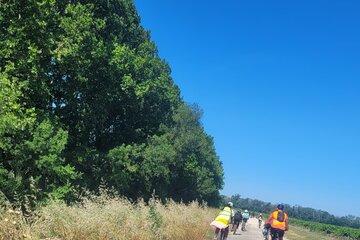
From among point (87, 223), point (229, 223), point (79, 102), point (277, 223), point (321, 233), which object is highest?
point (79, 102)

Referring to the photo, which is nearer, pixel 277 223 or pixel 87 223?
pixel 87 223

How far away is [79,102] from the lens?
3362 cm

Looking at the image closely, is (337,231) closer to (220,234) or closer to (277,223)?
(277,223)

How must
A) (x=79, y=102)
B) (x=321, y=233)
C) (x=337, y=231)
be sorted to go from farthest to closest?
(x=337, y=231) → (x=321, y=233) → (x=79, y=102)

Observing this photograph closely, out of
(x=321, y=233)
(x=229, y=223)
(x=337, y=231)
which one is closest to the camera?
(x=229, y=223)

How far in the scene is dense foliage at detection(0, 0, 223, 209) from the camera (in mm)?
22578

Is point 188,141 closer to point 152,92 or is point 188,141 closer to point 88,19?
point 152,92

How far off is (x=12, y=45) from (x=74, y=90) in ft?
32.9

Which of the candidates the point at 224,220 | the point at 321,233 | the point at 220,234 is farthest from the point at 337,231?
the point at 224,220

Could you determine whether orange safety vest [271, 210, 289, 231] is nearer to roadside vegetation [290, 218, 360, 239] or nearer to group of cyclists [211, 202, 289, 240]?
group of cyclists [211, 202, 289, 240]

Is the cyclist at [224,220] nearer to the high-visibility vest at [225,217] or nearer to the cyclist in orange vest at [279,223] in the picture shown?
the high-visibility vest at [225,217]

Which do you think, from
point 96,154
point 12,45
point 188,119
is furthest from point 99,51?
point 188,119

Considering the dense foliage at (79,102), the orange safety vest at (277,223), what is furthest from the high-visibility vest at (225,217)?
the dense foliage at (79,102)

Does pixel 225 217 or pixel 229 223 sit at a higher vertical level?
pixel 225 217
